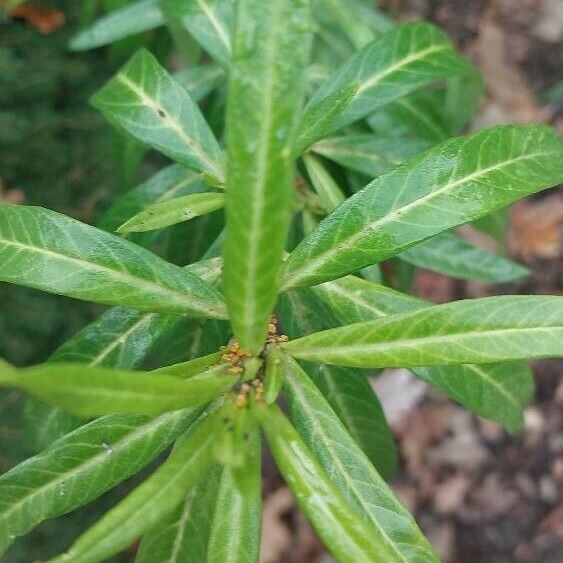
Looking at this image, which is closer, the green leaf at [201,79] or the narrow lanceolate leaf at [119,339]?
the narrow lanceolate leaf at [119,339]

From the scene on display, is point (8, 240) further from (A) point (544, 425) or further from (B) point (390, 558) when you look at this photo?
(A) point (544, 425)

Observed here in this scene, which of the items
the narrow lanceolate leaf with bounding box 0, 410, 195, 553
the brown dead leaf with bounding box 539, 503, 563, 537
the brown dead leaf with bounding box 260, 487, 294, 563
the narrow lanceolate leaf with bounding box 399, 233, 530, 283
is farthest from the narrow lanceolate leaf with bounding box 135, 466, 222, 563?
the brown dead leaf with bounding box 539, 503, 563, 537

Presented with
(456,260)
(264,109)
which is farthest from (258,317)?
(456,260)

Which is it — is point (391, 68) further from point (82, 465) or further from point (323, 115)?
point (82, 465)

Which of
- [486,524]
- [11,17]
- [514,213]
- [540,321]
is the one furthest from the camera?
[514,213]

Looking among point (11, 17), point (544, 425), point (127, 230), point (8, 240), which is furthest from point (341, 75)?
point (544, 425)

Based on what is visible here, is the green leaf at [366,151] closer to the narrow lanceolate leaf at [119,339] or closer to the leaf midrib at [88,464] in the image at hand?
the narrow lanceolate leaf at [119,339]

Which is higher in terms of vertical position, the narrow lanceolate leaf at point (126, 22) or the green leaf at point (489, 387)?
the narrow lanceolate leaf at point (126, 22)

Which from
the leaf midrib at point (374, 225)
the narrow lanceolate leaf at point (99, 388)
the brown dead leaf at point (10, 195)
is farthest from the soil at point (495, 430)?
the narrow lanceolate leaf at point (99, 388)
